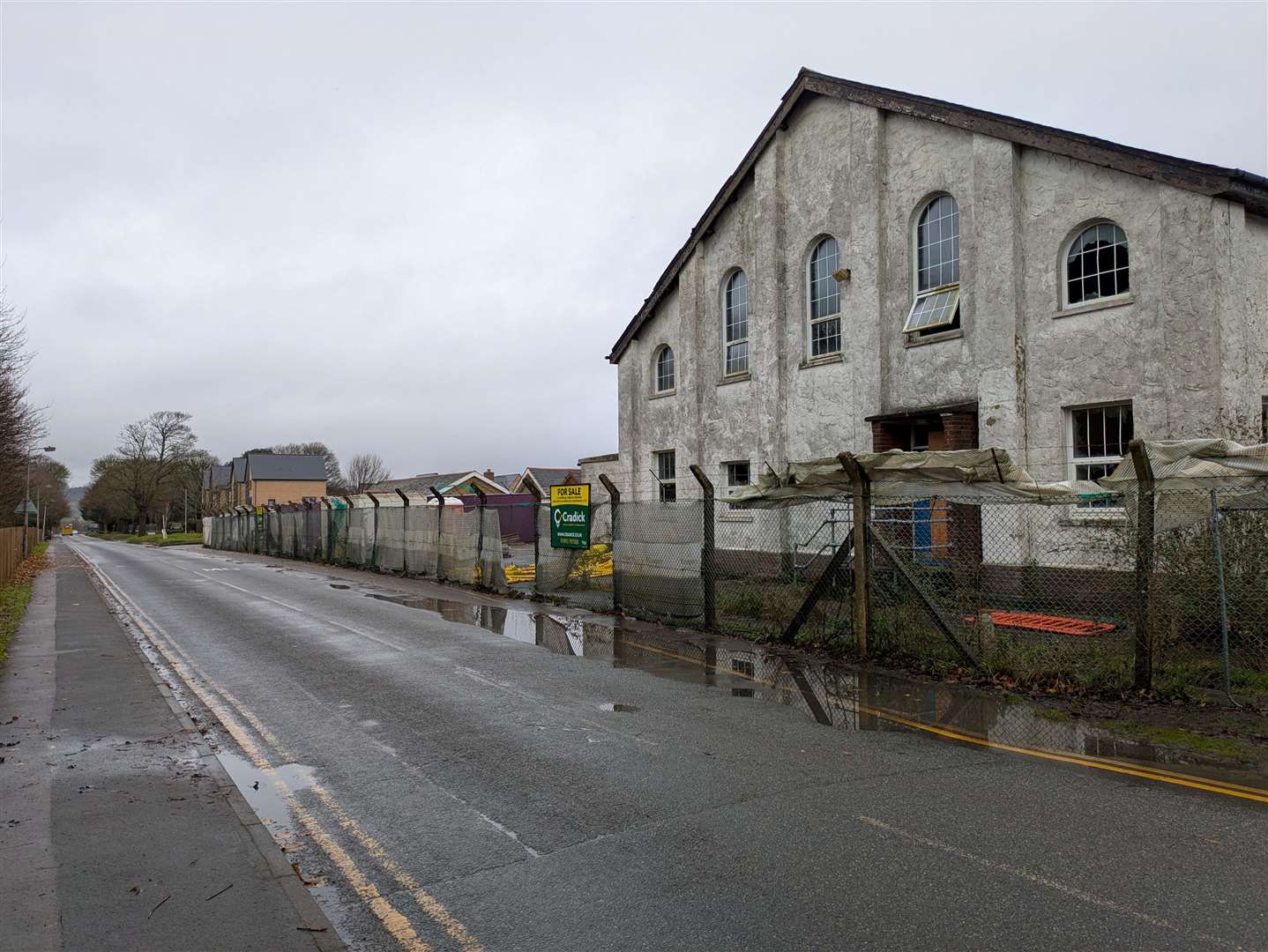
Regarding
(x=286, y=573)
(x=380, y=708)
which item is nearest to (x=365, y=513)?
(x=286, y=573)

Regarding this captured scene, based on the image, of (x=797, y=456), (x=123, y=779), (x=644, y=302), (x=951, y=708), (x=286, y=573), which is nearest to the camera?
(x=123, y=779)

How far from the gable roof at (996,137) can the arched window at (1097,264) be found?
1053 mm

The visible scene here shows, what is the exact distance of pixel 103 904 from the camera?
441 cm

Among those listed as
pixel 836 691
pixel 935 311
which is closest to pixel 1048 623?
pixel 836 691

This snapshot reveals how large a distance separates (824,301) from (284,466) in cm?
9810

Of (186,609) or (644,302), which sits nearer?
(186,609)

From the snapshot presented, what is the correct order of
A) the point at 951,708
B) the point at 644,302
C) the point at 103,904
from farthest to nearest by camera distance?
the point at 644,302 < the point at 951,708 < the point at 103,904

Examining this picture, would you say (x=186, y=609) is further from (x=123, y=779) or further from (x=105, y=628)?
(x=123, y=779)

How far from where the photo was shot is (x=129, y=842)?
5227 mm

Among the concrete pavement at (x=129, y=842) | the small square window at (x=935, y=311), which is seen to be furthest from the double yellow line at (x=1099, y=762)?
the small square window at (x=935, y=311)

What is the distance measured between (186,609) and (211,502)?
370ft

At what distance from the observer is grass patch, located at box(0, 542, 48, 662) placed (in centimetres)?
1363

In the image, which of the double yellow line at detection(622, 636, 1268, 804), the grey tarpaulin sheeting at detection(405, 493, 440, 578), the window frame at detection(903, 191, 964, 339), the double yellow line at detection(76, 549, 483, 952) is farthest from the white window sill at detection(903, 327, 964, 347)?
the double yellow line at detection(76, 549, 483, 952)

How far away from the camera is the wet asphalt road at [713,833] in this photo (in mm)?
4094
